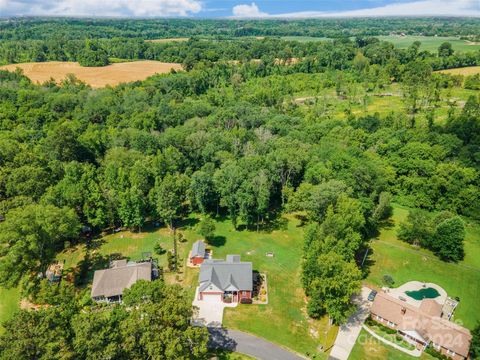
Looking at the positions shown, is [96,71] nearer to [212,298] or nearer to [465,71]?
[212,298]

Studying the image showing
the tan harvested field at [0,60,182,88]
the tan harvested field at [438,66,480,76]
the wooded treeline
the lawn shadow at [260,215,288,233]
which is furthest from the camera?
the wooded treeline

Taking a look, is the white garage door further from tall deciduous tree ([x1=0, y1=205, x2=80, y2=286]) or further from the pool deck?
the pool deck

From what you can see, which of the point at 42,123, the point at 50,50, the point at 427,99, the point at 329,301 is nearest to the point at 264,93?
the point at 427,99

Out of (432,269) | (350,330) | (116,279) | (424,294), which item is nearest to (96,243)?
(116,279)

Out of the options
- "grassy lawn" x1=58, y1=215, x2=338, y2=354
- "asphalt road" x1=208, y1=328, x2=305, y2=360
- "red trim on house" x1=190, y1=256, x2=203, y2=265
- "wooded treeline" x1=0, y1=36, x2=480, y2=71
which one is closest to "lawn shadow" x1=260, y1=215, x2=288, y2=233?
"grassy lawn" x1=58, y1=215, x2=338, y2=354

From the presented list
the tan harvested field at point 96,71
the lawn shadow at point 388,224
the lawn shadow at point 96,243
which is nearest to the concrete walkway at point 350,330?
the lawn shadow at point 388,224

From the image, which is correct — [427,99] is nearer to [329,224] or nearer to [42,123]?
[329,224]
